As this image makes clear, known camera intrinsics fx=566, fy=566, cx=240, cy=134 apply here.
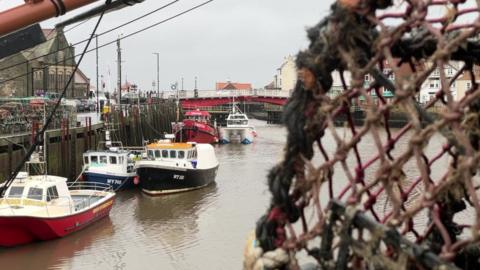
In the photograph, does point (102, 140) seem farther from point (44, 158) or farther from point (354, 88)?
point (354, 88)

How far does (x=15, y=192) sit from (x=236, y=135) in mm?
31763

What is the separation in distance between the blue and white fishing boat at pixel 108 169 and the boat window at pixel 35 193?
6.29m

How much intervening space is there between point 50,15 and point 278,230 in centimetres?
396

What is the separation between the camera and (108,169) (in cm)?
2081

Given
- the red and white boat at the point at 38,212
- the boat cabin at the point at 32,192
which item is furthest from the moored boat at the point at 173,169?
the boat cabin at the point at 32,192

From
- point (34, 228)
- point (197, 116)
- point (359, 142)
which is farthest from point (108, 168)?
point (197, 116)

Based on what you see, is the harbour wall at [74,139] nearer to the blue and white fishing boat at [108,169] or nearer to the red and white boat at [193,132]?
the blue and white fishing boat at [108,169]

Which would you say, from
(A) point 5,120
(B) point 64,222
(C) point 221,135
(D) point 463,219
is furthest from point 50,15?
(C) point 221,135

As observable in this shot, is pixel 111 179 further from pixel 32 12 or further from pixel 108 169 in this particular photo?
pixel 32 12

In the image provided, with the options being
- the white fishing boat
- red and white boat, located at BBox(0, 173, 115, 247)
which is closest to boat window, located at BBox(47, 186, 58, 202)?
red and white boat, located at BBox(0, 173, 115, 247)

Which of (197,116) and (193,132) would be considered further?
(197,116)

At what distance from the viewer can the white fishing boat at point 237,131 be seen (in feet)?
144

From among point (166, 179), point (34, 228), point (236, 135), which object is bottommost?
point (34, 228)

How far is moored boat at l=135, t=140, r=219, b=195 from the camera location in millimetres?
20734
